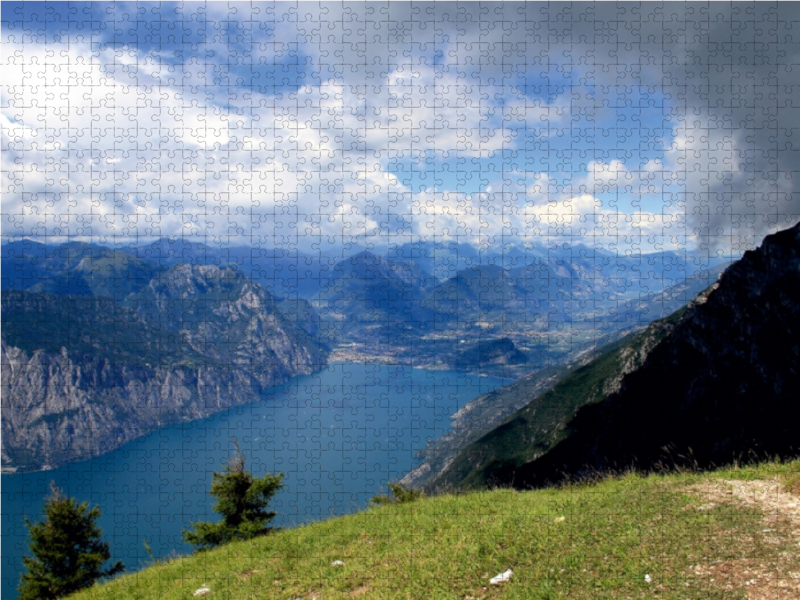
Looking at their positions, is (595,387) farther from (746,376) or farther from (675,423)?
(746,376)

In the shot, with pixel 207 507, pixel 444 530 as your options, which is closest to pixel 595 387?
pixel 207 507

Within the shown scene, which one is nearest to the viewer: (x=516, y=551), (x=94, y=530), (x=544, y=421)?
(x=516, y=551)

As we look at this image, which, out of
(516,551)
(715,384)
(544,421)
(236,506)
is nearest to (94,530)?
(236,506)

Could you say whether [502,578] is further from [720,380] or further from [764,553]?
[720,380]

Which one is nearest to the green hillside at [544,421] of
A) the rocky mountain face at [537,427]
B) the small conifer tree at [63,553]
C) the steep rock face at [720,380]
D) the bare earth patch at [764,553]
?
the rocky mountain face at [537,427]

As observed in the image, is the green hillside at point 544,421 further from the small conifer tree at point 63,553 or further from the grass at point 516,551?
the grass at point 516,551

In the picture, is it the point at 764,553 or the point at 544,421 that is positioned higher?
the point at 764,553
